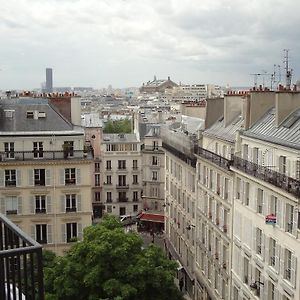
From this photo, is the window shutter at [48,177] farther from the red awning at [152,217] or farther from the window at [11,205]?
the red awning at [152,217]

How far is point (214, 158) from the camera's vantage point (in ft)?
121

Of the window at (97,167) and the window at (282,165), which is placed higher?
the window at (282,165)

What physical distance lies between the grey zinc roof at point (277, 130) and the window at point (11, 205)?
1728 cm

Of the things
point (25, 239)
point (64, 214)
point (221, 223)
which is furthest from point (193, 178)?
point (25, 239)

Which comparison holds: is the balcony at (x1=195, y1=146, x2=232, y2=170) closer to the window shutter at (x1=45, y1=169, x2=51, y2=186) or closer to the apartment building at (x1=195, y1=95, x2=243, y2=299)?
the apartment building at (x1=195, y1=95, x2=243, y2=299)

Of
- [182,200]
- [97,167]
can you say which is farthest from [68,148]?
[97,167]

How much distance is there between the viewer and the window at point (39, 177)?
37906 millimetres

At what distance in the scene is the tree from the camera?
82.6 feet

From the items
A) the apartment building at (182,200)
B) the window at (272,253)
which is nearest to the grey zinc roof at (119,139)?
the apartment building at (182,200)

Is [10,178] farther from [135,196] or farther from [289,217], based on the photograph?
[135,196]

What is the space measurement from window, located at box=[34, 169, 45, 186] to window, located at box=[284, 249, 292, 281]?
63.5 ft

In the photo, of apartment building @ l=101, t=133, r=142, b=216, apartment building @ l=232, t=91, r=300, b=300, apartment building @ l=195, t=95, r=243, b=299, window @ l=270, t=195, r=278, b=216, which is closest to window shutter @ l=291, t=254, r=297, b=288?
apartment building @ l=232, t=91, r=300, b=300

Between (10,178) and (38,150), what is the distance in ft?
9.22

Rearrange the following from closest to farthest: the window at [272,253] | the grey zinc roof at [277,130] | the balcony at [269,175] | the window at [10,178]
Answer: the balcony at [269,175] → the grey zinc roof at [277,130] → the window at [272,253] → the window at [10,178]
